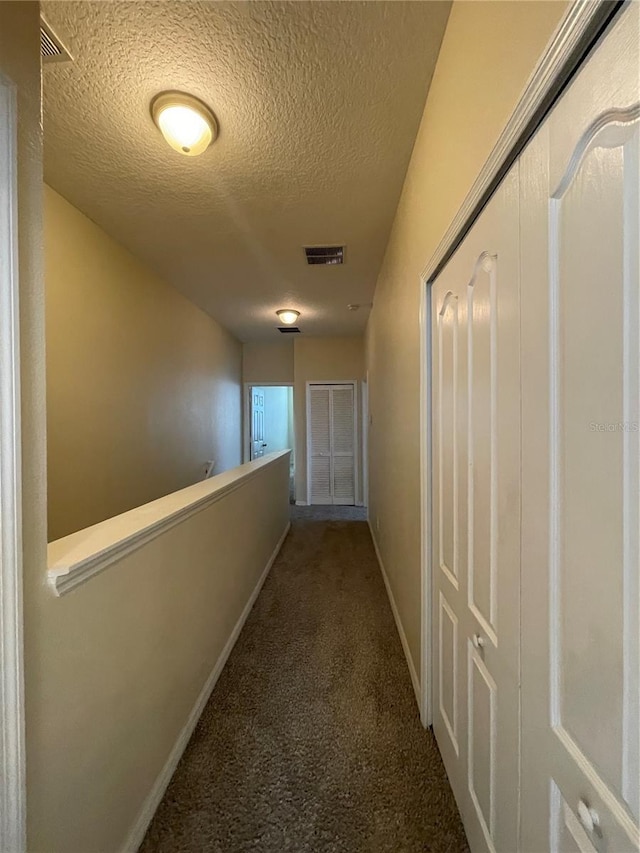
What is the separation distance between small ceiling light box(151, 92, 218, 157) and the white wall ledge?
157 cm

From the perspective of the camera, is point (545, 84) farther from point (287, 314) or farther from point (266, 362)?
point (266, 362)

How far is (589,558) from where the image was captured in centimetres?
60

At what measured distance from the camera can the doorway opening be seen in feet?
21.9

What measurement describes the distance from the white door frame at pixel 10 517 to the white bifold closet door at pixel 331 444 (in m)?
5.32

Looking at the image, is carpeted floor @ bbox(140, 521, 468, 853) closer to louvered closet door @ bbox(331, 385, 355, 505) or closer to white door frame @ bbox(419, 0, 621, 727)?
white door frame @ bbox(419, 0, 621, 727)

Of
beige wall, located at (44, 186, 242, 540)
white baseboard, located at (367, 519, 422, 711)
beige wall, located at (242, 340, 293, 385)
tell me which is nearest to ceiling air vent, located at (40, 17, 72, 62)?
beige wall, located at (44, 186, 242, 540)

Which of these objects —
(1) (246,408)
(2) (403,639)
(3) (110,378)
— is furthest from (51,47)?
(1) (246,408)

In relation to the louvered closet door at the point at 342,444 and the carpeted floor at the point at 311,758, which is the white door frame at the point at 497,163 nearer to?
the carpeted floor at the point at 311,758

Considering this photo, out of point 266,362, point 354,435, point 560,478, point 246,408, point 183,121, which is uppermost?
point 183,121

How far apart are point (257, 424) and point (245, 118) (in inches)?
231

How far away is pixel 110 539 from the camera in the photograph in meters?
1.13

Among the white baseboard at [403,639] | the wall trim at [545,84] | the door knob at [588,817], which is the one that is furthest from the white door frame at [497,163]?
the door knob at [588,817]

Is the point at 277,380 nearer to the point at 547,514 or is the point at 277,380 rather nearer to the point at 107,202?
the point at 107,202

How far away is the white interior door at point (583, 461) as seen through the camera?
0.52m
